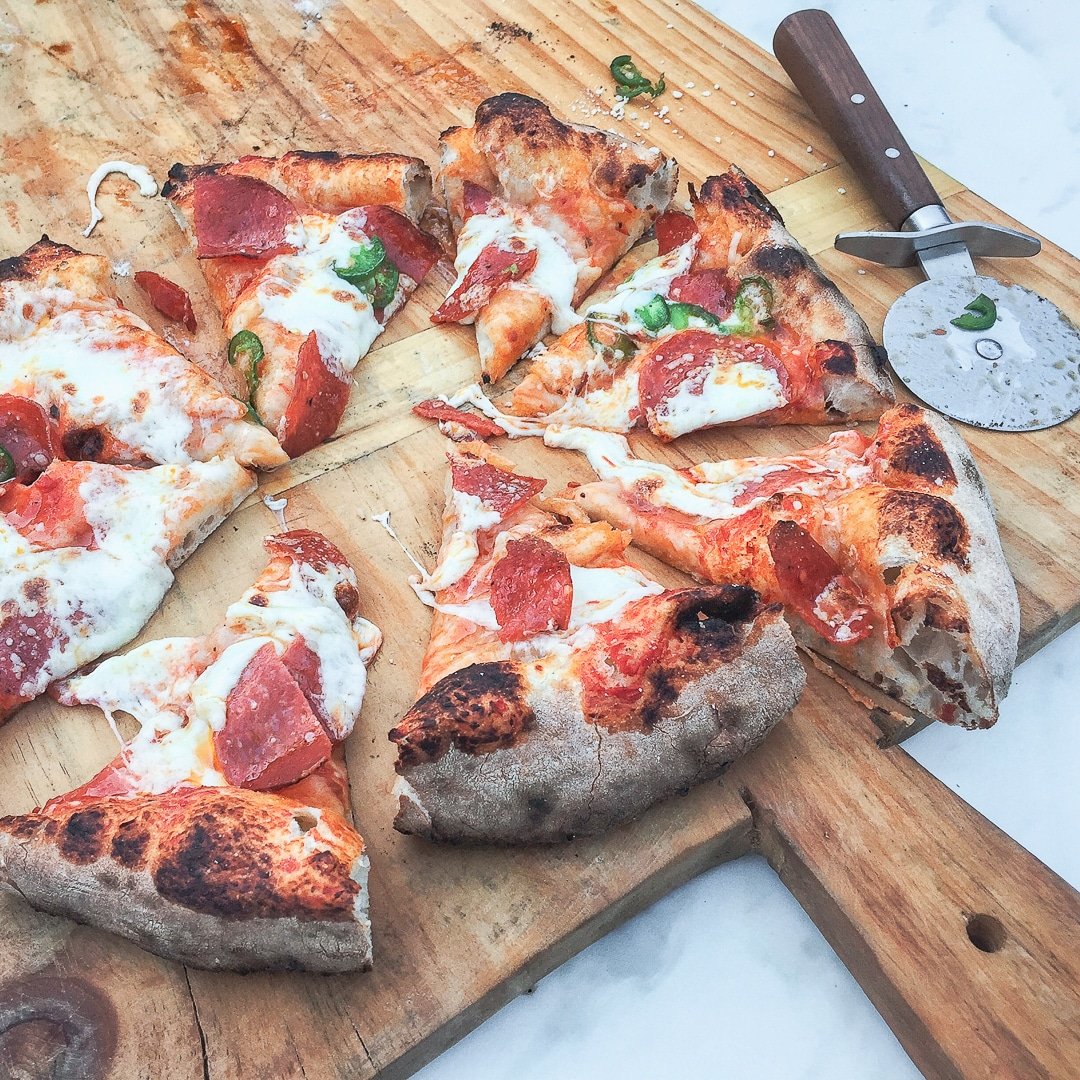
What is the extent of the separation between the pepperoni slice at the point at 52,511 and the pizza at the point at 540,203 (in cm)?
139

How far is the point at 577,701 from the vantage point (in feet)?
8.25

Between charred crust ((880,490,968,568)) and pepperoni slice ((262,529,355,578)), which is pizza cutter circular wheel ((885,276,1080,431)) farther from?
pepperoni slice ((262,529,355,578))

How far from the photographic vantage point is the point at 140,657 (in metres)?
2.88

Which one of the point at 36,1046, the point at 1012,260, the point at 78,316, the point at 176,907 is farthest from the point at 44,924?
the point at 1012,260

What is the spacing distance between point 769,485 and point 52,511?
2084mm

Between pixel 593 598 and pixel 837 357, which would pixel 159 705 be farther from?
pixel 837 357

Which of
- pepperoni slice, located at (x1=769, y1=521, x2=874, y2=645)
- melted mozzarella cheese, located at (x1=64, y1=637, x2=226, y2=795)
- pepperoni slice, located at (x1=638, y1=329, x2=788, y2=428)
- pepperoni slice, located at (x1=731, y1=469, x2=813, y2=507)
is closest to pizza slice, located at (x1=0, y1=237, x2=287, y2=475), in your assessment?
melted mozzarella cheese, located at (x1=64, y1=637, x2=226, y2=795)

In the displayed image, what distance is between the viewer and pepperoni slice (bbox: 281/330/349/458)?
341 cm

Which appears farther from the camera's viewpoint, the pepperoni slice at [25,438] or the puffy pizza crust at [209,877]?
the pepperoni slice at [25,438]

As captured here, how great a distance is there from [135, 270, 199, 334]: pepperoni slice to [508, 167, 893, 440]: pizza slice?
1.21 m

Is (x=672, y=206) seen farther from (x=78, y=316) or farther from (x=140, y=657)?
(x=140, y=657)

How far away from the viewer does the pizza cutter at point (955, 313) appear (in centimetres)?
349

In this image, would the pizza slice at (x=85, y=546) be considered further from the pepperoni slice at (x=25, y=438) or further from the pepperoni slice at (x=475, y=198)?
the pepperoni slice at (x=475, y=198)

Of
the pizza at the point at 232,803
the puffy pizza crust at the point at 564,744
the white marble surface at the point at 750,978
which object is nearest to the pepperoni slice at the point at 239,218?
the pizza at the point at 232,803
